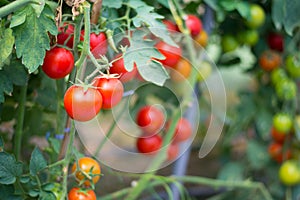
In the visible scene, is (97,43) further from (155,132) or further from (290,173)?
(290,173)

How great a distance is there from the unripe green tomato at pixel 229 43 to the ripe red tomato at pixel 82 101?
2.44 feet

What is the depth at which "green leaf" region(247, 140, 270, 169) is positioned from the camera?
61.4 inches

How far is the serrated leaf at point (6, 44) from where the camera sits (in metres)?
0.78

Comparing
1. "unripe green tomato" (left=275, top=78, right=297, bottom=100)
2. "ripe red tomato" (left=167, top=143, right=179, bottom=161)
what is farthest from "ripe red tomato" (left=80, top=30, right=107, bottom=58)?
"unripe green tomato" (left=275, top=78, right=297, bottom=100)

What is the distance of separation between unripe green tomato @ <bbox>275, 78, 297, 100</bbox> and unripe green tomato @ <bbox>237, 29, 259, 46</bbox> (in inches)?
5.5

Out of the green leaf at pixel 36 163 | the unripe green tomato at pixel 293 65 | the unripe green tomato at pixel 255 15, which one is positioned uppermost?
the green leaf at pixel 36 163

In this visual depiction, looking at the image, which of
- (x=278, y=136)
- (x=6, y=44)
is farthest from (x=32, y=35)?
(x=278, y=136)

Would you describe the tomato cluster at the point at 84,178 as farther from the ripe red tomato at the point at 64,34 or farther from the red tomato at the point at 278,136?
the red tomato at the point at 278,136

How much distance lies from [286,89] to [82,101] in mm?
859

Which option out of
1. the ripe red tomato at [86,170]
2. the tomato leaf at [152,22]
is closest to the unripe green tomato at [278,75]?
the tomato leaf at [152,22]

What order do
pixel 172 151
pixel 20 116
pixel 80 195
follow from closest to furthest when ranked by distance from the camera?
1. pixel 80 195
2. pixel 20 116
3. pixel 172 151

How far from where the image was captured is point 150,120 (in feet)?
3.81

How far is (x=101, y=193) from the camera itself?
5.27 ft

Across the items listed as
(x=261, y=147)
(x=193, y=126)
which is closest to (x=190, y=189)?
(x=261, y=147)
